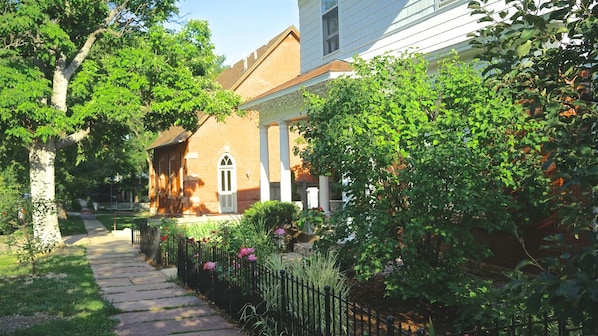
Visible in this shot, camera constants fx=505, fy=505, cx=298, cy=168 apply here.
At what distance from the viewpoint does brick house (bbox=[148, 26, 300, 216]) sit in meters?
29.3

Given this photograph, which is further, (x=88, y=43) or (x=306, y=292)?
(x=88, y=43)

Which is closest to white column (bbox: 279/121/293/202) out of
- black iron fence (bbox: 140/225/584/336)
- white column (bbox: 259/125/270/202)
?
white column (bbox: 259/125/270/202)

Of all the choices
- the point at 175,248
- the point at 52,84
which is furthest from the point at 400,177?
the point at 52,84

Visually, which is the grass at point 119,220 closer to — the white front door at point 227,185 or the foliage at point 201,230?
the white front door at point 227,185

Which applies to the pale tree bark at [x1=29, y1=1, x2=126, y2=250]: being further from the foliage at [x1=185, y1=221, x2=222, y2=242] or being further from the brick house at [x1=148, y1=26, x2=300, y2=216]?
the brick house at [x1=148, y1=26, x2=300, y2=216]

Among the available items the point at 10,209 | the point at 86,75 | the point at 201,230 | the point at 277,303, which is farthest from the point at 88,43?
the point at 277,303

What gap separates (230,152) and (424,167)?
25273mm

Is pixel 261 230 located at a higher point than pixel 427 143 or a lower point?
lower

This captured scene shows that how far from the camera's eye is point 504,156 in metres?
5.80

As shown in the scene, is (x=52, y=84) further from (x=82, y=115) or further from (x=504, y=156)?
(x=504, y=156)

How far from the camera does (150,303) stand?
27.7 feet

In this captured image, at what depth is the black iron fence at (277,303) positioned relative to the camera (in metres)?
4.73

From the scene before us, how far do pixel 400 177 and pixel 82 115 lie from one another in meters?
12.7

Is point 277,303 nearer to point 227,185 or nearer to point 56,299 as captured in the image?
point 56,299
